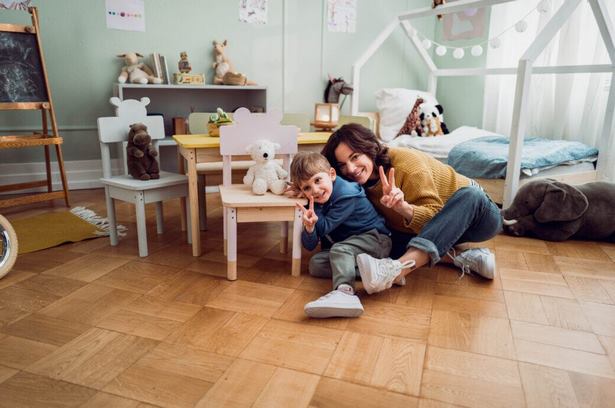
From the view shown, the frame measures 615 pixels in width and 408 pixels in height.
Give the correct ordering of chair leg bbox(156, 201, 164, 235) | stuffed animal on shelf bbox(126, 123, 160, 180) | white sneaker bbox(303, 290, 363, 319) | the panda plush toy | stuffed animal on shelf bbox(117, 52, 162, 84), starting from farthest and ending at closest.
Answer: the panda plush toy
stuffed animal on shelf bbox(117, 52, 162, 84)
chair leg bbox(156, 201, 164, 235)
stuffed animal on shelf bbox(126, 123, 160, 180)
white sneaker bbox(303, 290, 363, 319)

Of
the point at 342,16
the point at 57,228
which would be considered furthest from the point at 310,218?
the point at 342,16

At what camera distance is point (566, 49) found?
305 centimetres

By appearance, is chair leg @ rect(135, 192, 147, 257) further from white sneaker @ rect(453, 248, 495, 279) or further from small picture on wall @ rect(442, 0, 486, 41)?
small picture on wall @ rect(442, 0, 486, 41)

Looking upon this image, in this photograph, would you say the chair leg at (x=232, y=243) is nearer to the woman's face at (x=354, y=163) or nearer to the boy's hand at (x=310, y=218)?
the boy's hand at (x=310, y=218)

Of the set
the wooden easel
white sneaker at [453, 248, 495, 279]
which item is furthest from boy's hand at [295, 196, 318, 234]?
the wooden easel

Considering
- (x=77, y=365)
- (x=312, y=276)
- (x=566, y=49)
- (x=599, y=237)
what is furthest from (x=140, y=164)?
(x=566, y=49)

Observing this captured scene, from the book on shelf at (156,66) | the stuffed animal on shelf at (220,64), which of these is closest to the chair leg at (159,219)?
the book on shelf at (156,66)

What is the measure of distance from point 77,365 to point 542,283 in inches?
62.1

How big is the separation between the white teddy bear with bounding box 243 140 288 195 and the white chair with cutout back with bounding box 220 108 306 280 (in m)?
0.03

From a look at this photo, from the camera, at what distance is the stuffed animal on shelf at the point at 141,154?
2.05 m

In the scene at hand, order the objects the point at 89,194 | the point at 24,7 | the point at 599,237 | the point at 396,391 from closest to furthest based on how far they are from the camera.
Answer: the point at 396,391
the point at 599,237
the point at 24,7
the point at 89,194

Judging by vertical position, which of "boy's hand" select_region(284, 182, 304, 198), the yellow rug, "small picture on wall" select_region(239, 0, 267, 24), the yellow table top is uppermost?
"small picture on wall" select_region(239, 0, 267, 24)

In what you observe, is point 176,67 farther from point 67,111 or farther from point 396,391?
point 396,391

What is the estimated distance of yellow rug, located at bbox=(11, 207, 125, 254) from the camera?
2.17 meters
